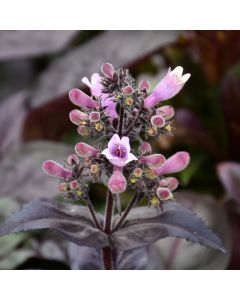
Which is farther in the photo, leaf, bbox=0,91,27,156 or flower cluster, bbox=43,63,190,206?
leaf, bbox=0,91,27,156

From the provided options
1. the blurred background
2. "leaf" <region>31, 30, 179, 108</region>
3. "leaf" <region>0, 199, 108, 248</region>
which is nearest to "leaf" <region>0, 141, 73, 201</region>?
the blurred background

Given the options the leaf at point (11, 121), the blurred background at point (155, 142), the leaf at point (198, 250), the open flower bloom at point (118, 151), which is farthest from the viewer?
the leaf at point (11, 121)

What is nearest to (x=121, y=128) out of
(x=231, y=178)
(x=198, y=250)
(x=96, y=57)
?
(x=198, y=250)

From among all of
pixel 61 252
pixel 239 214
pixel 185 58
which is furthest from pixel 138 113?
pixel 185 58

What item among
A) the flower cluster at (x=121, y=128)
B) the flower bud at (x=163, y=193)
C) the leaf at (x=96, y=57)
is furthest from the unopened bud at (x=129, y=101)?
the leaf at (x=96, y=57)

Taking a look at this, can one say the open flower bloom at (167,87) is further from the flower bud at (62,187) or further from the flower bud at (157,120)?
the flower bud at (62,187)

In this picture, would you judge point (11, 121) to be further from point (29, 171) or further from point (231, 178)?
point (231, 178)

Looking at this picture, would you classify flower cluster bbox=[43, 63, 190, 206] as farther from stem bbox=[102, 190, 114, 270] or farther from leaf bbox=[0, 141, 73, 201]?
leaf bbox=[0, 141, 73, 201]
